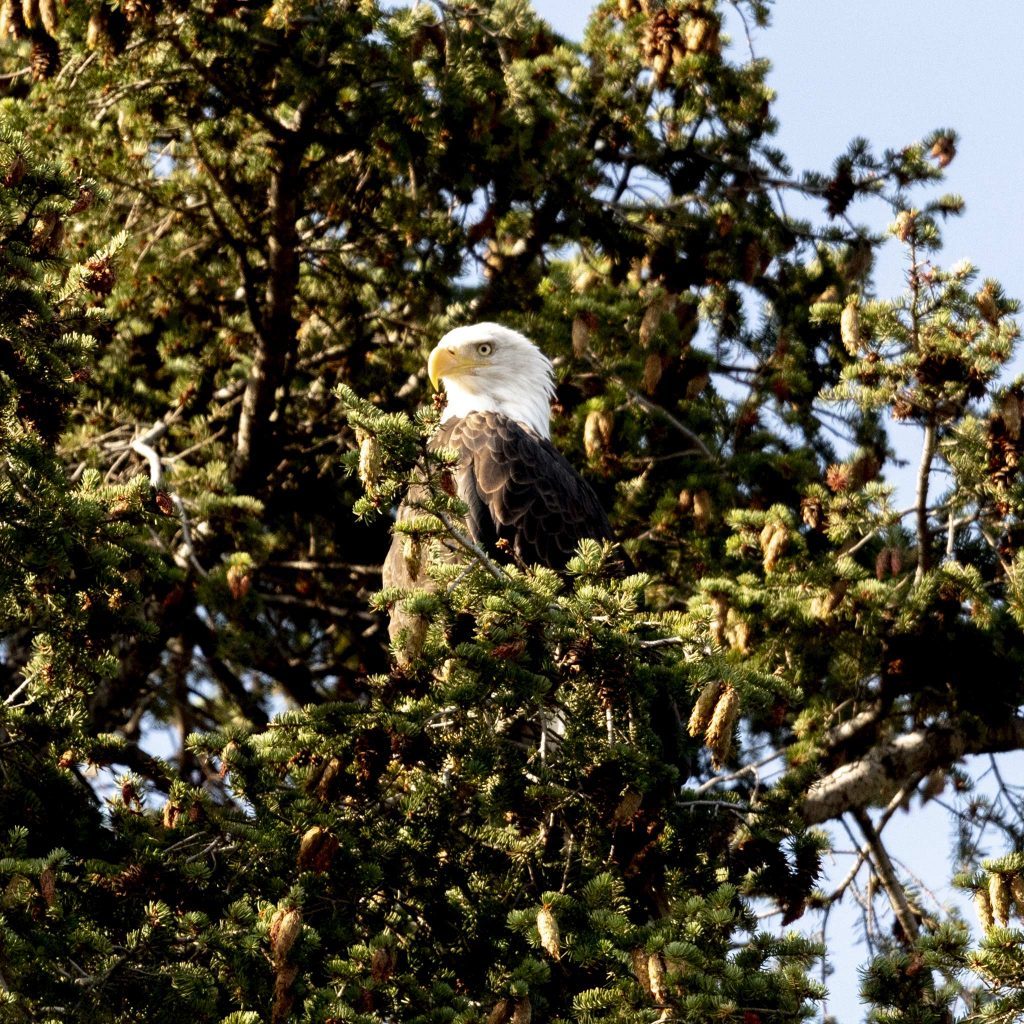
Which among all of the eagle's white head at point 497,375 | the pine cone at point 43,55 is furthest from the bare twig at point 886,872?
the pine cone at point 43,55

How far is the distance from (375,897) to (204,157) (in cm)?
402

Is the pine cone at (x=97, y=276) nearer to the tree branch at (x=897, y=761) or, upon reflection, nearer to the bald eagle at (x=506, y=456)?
the bald eagle at (x=506, y=456)

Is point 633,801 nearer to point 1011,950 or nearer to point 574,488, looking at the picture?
point 1011,950

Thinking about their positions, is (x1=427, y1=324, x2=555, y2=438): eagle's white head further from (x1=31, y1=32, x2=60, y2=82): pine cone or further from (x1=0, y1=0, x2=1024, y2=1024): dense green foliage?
(x1=31, y1=32, x2=60, y2=82): pine cone

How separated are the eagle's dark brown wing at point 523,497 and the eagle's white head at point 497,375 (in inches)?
19.0

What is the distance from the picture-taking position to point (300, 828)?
12.6 feet

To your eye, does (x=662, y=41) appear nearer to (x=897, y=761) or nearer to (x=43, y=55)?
(x=43, y=55)

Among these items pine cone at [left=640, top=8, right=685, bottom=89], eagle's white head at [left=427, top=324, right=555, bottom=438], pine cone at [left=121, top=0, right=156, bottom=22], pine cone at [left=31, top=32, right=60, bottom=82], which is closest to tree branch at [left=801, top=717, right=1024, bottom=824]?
eagle's white head at [left=427, top=324, right=555, bottom=438]

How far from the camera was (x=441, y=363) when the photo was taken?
6.64m

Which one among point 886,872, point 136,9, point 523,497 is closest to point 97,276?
point 136,9

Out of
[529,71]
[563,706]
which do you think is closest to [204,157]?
[529,71]

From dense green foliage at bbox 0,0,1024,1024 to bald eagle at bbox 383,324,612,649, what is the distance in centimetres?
23

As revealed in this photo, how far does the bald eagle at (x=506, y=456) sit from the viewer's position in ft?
19.6

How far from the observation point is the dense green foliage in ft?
11.8
